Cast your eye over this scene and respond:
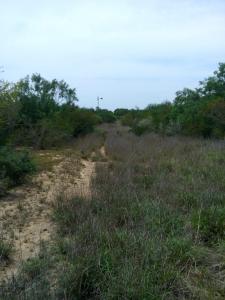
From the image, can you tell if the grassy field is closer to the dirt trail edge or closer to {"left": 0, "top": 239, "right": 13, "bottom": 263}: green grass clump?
the dirt trail edge

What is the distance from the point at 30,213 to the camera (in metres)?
9.93

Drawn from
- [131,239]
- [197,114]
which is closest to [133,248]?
[131,239]

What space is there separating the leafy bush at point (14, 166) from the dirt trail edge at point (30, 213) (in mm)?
348

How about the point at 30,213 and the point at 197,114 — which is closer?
the point at 30,213

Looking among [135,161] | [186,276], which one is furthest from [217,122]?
[186,276]

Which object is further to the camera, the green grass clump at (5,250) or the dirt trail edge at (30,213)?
the dirt trail edge at (30,213)

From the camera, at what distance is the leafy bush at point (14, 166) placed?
12914mm

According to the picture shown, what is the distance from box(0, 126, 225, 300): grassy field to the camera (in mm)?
5246

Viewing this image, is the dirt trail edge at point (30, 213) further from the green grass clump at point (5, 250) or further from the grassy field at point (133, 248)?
the grassy field at point (133, 248)

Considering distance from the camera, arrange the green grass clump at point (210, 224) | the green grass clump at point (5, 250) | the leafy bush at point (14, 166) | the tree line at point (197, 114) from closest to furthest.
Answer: the green grass clump at point (5, 250), the green grass clump at point (210, 224), the leafy bush at point (14, 166), the tree line at point (197, 114)

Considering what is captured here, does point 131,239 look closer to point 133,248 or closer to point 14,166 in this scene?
point 133,248

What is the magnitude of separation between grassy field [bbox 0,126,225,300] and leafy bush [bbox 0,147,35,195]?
363 cm

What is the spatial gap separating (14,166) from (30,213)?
341 cm

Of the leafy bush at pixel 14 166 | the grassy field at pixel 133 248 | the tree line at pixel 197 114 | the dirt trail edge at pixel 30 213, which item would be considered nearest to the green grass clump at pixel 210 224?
the grassy field at pixel 133 248
